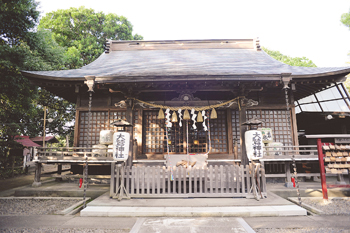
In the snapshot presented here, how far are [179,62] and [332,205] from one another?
860 centimetres

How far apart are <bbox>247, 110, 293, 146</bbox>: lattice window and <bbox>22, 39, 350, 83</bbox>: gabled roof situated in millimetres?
2282

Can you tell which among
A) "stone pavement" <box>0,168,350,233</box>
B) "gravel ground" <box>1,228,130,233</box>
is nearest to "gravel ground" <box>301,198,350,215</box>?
"stone pavement" <box>0,168,350,233</box>

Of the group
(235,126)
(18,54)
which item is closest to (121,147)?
(235,126)

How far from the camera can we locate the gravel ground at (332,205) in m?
5.35

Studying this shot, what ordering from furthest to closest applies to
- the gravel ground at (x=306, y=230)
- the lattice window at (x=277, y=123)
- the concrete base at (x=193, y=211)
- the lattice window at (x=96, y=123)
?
the lattice window at (x=96, y=123)
the lattice window at (x=277, y=123)
the concrete base at (x=193, y=211)
the gravel ground at (x=306, y=230)

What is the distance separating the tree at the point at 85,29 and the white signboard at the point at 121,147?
1547cm

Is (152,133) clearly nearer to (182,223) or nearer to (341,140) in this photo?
(182,223)

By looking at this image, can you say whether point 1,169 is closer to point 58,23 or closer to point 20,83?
point 20,83

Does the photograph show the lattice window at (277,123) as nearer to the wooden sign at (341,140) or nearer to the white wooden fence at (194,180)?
the wooden sign at (341,140)

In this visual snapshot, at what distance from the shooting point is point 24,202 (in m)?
6.47

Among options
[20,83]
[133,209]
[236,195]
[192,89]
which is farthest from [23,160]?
[236,195]

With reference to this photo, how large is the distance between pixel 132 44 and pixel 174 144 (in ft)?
27.1

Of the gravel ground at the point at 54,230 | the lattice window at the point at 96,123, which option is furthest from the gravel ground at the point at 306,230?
the lattice window at the point at 96,123

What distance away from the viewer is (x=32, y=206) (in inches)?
240
